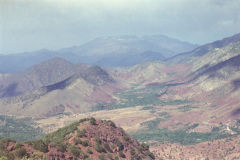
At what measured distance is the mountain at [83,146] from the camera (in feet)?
171

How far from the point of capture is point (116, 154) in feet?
250

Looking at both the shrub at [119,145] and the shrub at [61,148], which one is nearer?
the shrub at [61,148]

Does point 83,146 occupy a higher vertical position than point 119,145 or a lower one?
higher

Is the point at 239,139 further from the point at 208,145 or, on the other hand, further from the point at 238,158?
the point at 238,158

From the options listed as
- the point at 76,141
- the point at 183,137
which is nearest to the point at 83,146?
the point at 76,141

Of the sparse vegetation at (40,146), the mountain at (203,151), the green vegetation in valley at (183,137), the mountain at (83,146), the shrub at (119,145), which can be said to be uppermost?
the sparse vegetation at (40,146)

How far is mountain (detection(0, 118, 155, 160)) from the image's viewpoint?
171ft

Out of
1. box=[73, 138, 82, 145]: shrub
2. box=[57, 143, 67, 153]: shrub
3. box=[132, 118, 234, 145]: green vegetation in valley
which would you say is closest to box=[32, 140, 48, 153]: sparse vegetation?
box=[57, 143, 67, 153]: shrub

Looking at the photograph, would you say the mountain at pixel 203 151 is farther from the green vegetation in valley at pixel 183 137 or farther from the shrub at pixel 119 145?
the shrub at pixel 119 145

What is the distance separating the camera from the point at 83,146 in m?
70.2

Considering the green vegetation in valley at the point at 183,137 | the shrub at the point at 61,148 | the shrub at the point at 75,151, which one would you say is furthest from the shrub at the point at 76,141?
the green vegetation in valley at the point at 183,137

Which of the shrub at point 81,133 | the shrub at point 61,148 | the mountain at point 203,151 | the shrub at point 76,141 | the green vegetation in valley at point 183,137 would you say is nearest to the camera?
the shrub at point 61,148

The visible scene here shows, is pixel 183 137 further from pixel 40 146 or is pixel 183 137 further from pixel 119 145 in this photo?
pixel 40 146

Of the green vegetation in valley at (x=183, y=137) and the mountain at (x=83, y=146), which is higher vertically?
the mountain at (x=83, y=146)
